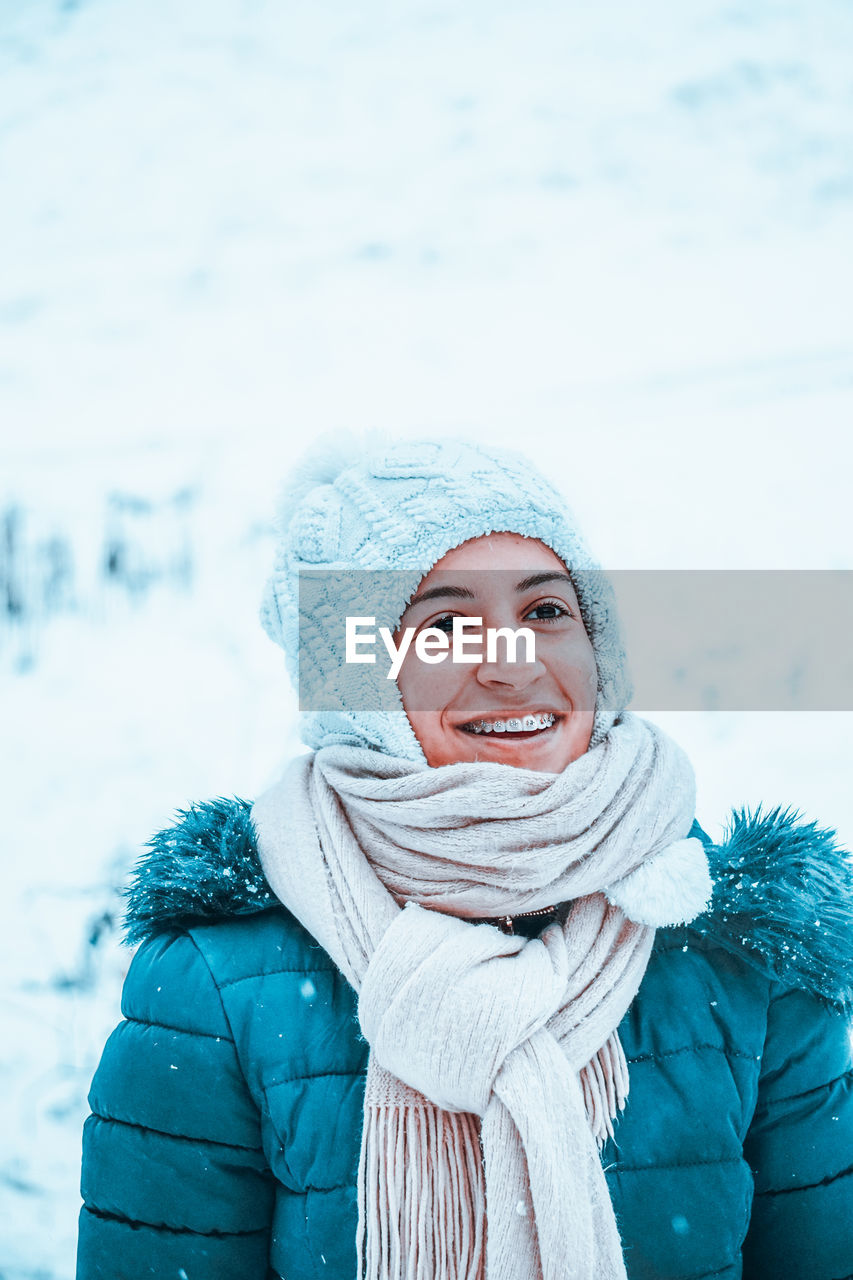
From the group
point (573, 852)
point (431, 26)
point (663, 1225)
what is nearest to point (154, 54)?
point (431, 26)

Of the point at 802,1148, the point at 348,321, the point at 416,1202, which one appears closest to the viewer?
the point at 416,1202

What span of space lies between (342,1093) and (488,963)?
0.21 metres

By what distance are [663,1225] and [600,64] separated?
293 cm

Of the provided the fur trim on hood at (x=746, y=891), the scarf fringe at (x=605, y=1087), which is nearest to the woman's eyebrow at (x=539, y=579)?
the fur trim on hood at (x=746, y=891)

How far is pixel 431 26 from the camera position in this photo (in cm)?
273

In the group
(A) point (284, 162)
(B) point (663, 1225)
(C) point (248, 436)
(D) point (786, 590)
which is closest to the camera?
(B) point (663, 1225)

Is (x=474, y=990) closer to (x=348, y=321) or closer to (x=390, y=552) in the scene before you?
(x=390, y=552)

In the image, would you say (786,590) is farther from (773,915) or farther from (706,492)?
(773,915)

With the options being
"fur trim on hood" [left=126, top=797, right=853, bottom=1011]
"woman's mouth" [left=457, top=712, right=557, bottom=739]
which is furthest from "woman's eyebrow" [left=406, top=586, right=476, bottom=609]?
"fur trim on hood" [left=126, top=797, right=853, bottom=1011]

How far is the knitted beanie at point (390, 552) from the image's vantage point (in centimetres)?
98

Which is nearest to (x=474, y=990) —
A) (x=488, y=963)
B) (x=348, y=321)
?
(x=488, y=963)

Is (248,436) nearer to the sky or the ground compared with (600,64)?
nearer to the ground

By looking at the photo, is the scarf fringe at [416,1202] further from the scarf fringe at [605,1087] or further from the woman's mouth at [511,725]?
the woman's mouth at [511,725]

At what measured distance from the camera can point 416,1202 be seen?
84 cm
